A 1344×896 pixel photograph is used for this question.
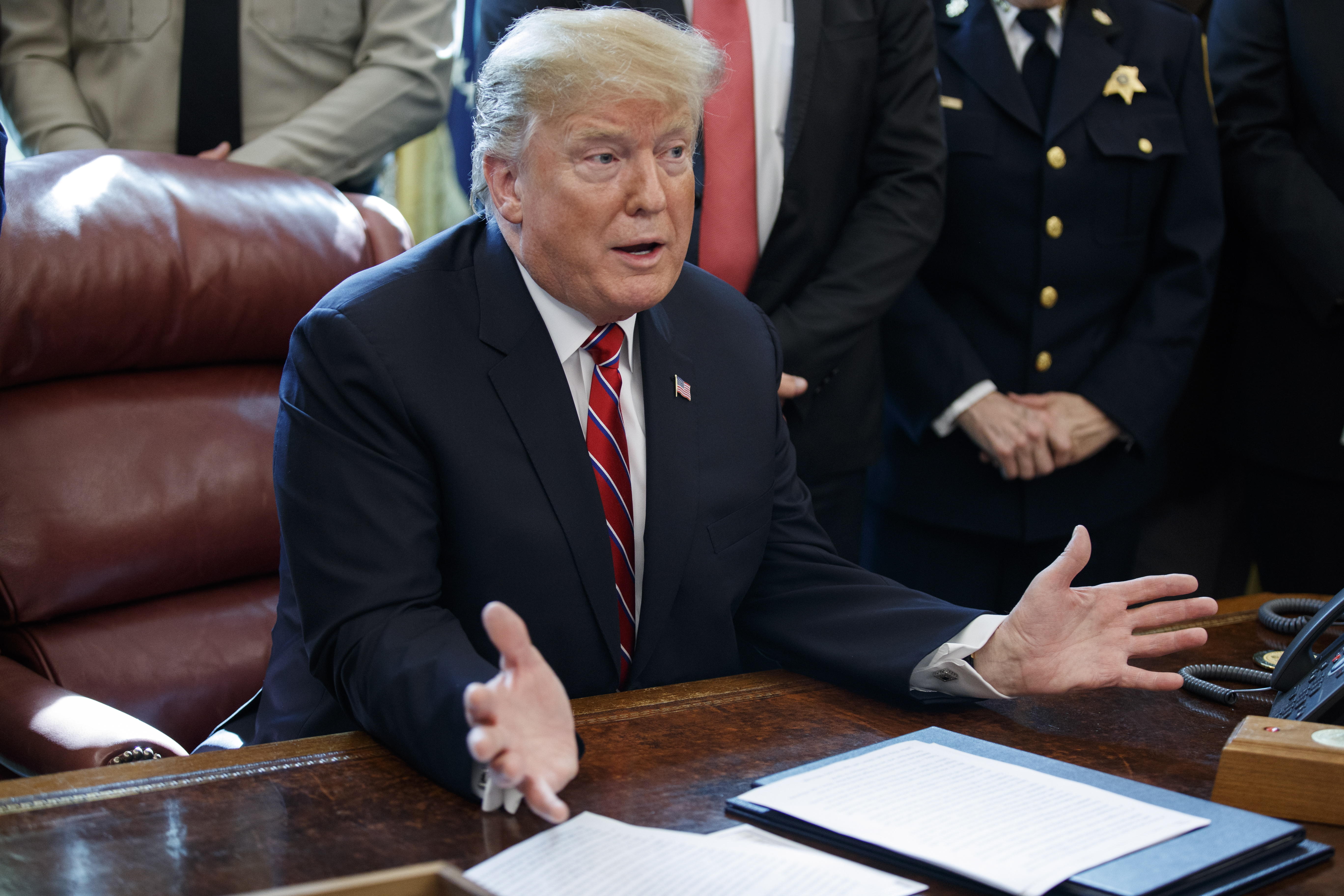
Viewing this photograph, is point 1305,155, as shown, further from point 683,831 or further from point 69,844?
→ point 69,844

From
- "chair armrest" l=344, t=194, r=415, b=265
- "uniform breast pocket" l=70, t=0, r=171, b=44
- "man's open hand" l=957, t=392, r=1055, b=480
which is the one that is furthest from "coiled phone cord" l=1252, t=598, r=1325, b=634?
"uniform breast pocket" l=70, t=0, r=171, b=44

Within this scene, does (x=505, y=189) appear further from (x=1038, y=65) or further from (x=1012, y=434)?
(x=1038, y=65)

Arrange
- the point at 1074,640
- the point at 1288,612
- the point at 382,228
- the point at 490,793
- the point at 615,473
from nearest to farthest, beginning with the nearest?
1. the point at 490,793
2. the point at 1074,640
3. the point at 615,473
4. the point at 1288,612
5. the point at 382,228

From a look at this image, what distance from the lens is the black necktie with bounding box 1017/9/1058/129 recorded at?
2.46m

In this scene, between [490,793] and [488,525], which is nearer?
[490,793]

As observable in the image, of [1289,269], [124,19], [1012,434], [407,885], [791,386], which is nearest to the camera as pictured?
[407,885]

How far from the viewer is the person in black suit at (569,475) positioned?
4.50ft

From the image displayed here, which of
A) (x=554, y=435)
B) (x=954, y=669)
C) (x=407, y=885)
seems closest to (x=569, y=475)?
(x=554, y=435)

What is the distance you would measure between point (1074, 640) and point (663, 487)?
48 centimetres

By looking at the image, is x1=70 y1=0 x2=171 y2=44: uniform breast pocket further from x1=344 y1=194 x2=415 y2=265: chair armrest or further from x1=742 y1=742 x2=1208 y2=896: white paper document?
x1=742 y1=742 x2=1208 y2=896: white paper document

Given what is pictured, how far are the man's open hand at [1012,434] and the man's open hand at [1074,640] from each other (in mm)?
989

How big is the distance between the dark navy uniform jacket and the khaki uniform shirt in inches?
40.2

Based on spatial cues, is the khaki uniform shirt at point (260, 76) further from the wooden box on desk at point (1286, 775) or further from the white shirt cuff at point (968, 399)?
the wooden box on desk at point (1286, 775)

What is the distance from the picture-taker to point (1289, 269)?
8.38 feet
